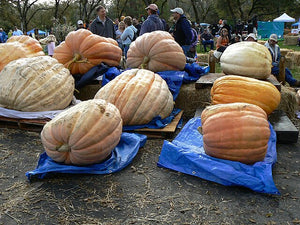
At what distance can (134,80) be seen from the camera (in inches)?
165

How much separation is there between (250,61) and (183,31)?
8.37ft

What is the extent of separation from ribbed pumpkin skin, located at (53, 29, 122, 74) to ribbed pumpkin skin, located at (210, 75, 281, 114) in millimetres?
2548

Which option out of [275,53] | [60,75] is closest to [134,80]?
[60,75]

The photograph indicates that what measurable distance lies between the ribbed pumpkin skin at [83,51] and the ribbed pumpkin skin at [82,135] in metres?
2.65

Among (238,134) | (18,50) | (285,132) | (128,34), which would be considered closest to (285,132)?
(285,132)

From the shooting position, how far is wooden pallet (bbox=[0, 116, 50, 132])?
438 centimetres

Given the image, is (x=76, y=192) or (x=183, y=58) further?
(x=183, y=58)

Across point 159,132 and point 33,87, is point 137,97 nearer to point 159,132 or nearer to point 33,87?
point 159,132

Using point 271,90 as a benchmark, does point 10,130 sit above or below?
below

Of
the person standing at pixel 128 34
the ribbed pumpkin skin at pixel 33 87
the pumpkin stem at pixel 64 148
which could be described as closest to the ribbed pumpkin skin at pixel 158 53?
the ribbed pumpkin skin at pixel 33 87

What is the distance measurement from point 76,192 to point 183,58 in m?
3.35

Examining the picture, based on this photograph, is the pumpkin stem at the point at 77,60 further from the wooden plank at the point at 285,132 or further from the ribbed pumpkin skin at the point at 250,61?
the wooden plank at the point at 285,132

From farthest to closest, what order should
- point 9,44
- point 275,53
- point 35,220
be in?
point 275,53 → point 9,44 → point 35,220

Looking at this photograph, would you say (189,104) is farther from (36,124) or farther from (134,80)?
(36,124)
